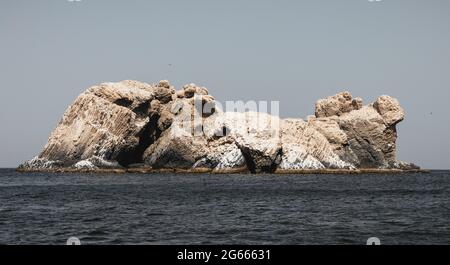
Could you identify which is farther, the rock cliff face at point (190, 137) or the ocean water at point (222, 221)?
the rock cliff face at point (190, 137)

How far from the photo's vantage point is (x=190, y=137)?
13600 cm

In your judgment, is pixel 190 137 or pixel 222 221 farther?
pixel 190 137

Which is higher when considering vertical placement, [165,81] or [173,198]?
[165,81]

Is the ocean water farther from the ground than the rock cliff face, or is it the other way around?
the rock cliff face

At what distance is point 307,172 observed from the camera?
12950 centimetres

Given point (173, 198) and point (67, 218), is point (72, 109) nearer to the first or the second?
point (173, 198)

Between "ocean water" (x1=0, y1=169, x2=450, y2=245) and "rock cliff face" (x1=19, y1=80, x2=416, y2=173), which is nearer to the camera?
"ocean water" (x1=0, y1=169, x2=450, y2=245)

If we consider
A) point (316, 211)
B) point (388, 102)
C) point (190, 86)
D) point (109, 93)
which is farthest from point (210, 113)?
point (316, 211)

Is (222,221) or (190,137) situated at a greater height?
(190,137)

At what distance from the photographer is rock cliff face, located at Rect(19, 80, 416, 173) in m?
130

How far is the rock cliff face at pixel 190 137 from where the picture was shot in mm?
129500

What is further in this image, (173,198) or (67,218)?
(173,198)

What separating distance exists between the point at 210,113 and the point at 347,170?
1408 inches

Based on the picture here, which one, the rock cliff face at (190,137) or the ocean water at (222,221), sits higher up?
the rock cliff face at (190,137)
